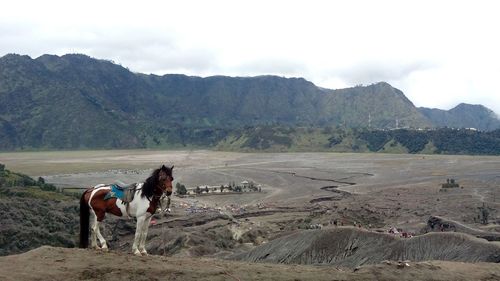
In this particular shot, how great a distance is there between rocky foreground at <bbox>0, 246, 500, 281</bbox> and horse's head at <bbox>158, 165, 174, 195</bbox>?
1.53 meters

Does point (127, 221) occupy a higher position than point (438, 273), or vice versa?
point (438, 273)

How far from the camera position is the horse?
1141 centimetres

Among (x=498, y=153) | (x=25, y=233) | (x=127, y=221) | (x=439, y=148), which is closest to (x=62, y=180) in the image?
(x=127, y=221)

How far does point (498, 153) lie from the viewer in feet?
531

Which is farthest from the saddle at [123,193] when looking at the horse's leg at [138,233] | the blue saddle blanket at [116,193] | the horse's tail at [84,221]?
the horse's tail at [84,221]

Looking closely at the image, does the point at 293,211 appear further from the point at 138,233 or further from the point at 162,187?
the point at 162,187

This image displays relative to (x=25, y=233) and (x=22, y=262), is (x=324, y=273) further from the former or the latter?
(x=25, y=233)

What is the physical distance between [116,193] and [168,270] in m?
2.47

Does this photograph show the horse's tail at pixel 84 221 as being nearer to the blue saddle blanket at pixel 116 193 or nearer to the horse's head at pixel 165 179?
the blue saddle blanket at pixel 116 193

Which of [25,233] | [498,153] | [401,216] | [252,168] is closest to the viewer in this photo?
[25,233]

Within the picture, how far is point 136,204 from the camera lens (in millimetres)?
11508

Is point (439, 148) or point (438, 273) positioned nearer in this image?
point (438, 273)

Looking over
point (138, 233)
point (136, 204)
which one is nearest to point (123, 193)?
point (136, 204)

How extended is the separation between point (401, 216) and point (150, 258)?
46866 millimetres
